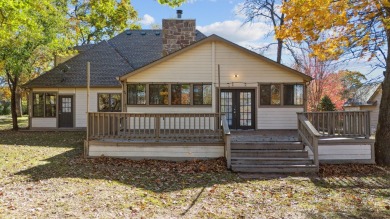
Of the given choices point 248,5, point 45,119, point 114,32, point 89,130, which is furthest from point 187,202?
point 114,32

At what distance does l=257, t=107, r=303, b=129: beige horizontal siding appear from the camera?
46.5 feet

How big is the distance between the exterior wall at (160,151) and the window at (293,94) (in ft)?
17.9

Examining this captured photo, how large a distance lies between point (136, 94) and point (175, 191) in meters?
A: 7.88

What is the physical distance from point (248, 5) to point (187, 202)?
63.8 feet

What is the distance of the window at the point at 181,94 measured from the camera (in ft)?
46.5

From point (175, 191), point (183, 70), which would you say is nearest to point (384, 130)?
point (175, 191)

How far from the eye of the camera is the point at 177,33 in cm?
1642

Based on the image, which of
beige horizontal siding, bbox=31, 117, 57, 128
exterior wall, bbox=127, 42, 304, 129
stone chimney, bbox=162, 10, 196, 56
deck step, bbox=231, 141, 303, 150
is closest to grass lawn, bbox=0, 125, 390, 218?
deck step, bbox=231, 141, 303, 150

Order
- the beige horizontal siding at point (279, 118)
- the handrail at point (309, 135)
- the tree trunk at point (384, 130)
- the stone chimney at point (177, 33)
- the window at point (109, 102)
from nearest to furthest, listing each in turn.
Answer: the handrail at point (309, 135) < the tree trunk at point (384, 130) < the beige horizontal siding at point (279, 118) < the stone chimney at point (177, 33) < the window at point (109, 102)

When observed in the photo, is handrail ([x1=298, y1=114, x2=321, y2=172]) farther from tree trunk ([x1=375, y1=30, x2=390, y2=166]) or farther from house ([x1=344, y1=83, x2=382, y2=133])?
house ([x1=344, y1=83, x2=382, y2=133])

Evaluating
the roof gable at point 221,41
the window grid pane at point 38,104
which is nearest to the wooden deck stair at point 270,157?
the roof gable at point 221,41

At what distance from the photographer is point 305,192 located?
712 cm

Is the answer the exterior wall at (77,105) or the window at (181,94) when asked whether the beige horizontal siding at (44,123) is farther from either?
the window at (181,94)

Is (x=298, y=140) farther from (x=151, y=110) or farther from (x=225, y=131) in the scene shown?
(x=151, y=110)
